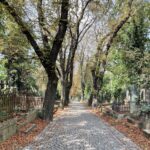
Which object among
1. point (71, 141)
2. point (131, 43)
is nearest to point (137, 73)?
point (131, 43)

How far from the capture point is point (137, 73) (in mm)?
26781

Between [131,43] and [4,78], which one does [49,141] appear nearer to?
[4,78]

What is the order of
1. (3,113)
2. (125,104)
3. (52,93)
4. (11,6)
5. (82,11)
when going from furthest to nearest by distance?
(82,11), (125,104), (52,93), (11,6), (3,113)

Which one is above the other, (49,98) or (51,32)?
(51,32)

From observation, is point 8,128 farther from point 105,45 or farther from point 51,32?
point 105,45

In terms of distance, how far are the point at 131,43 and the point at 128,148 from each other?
19210 mm

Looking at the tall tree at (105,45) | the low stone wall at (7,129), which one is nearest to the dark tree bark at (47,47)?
the low stone wall at (7,129)

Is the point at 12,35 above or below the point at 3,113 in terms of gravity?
above

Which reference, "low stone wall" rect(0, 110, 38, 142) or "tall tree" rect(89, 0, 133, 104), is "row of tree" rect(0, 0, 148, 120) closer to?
"tall tree" rect(89, 0, 133, 104)

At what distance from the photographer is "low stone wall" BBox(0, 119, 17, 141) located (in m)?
10.4

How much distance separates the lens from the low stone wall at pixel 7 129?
1043 cm

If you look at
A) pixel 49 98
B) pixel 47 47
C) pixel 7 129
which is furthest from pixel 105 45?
pixel 7 129

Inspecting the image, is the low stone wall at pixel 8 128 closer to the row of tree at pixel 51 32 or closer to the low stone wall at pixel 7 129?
the low stone wall at pixel 7 129

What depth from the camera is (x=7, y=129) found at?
11.1 metres
